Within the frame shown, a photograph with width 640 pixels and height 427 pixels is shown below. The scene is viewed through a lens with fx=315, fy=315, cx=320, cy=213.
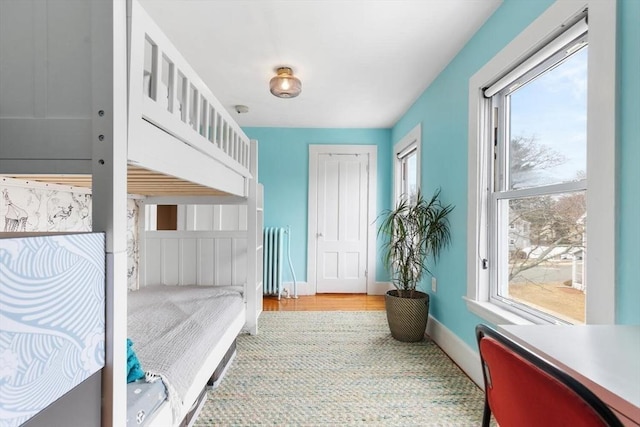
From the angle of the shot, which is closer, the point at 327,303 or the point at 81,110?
the point at 81,110

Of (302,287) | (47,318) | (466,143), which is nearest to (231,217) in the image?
(302,287)

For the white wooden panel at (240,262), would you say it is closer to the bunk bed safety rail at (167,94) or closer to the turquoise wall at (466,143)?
the bunk bed safety rail at (167,94)

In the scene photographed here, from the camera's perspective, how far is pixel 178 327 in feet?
5.37

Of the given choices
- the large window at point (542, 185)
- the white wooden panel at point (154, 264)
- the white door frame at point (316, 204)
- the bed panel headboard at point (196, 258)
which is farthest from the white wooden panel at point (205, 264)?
the large window at point (542, 185)

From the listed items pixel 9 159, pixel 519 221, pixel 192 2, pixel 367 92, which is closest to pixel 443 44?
pixel 367 92

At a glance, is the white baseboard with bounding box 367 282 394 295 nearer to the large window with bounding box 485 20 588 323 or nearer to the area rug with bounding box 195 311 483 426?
the area rug with bounding box 195 311 483 426

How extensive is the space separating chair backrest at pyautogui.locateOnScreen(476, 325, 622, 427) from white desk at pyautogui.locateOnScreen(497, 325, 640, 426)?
0.37 ft

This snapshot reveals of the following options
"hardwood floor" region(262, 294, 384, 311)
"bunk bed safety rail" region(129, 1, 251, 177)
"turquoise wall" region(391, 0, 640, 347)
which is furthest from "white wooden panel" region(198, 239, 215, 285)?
"turquoise wall" region(391, 0, 640, 347)

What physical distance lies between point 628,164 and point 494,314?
3.21 feet

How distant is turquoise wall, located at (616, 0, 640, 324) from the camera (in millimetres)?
1000

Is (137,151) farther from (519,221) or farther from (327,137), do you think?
(327,137)

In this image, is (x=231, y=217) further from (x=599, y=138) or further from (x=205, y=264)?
(x=599, y=138)

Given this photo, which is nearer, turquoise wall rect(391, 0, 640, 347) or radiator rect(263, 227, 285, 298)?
turquoise wall rect(391, 0, 640, 347)

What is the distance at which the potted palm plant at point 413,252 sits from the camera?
Answer: 8.00 ft
